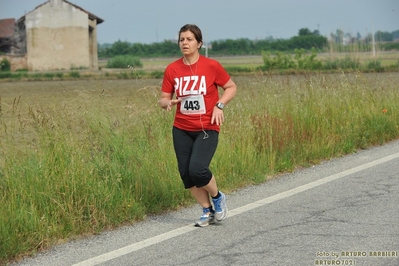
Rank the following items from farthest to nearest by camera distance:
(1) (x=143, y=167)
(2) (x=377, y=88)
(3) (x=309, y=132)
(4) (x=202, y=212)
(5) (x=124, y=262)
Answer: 1. (2) (x=377, y=88)
2. (3) (x=309, y=132)
3. (1) (x=143, y=167)
4. (4) (x=202, y=212)
5. (5) (x=124, y=262)

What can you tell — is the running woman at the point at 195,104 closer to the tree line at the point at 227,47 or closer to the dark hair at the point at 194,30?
the dark hair at the point at 194,30

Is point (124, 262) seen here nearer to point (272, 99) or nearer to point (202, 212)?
point (202, 212)

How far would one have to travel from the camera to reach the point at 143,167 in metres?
8.22

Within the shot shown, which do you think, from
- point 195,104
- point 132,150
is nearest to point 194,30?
point 195,104

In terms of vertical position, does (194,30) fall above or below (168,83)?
above

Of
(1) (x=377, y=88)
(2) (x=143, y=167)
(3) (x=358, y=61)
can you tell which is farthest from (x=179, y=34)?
(3) (x=358, y=61)

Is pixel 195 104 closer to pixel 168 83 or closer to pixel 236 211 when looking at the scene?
pixel 168 83

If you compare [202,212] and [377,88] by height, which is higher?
[377,88]

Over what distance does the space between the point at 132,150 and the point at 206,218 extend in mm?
1808

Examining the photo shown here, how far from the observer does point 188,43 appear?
692cm

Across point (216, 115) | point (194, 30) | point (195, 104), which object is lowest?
point (216, 115)

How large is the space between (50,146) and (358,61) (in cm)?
2864

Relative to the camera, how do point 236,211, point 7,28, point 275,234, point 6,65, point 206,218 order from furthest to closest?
point 7,28, point 6,65, point 236,211, point 206,218, point 275,234

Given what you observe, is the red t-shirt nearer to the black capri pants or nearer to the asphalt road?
the black capri pants
